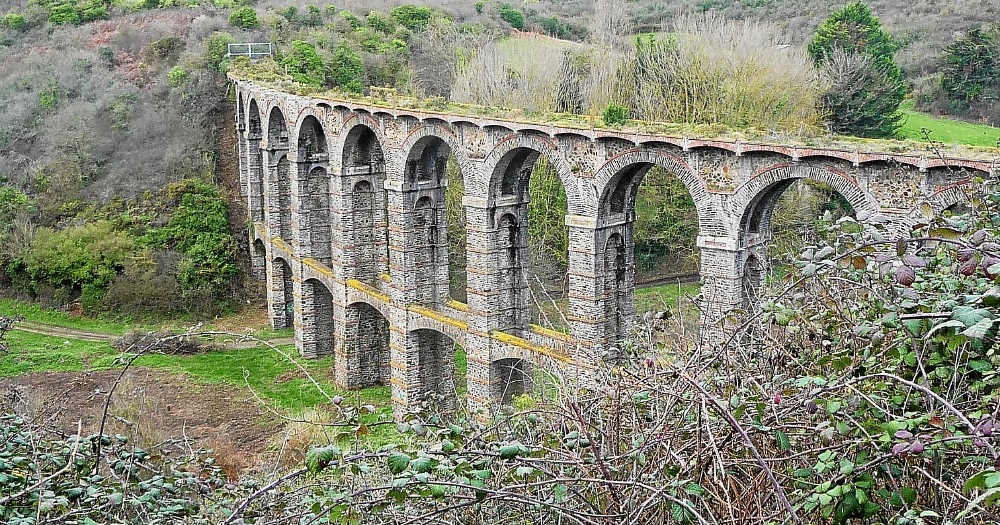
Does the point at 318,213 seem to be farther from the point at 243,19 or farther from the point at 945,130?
the point at 243,19

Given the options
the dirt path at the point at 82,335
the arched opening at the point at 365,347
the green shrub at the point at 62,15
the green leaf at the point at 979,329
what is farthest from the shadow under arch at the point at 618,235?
the green shrub at the point at 62,15

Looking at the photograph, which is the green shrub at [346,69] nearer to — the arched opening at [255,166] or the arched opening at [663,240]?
the arched opening at [255,166]

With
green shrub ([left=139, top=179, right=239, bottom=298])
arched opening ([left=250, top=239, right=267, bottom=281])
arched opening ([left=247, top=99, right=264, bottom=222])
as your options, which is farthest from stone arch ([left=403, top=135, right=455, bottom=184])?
green shrub ([left=139, top=179, right=239, bottom=298])

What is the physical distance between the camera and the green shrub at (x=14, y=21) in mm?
48125

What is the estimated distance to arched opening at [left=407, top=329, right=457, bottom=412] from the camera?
23641mm

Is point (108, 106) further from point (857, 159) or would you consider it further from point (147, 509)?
point (147, 509)

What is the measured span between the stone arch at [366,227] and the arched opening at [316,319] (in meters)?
3.14

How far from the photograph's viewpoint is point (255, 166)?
3375 centimetres

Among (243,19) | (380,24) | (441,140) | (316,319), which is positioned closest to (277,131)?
(316,319)

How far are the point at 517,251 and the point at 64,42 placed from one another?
111 ft

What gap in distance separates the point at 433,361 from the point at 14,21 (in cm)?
3478

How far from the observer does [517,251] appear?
20.9 m

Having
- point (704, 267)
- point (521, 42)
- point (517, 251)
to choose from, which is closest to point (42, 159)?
point (521, 42)

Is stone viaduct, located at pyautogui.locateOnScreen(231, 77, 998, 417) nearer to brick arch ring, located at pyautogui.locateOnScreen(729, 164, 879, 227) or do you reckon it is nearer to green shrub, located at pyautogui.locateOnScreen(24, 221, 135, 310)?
brick arch ring, located at pyautogui.locateOnScreen(729, 164, 879, 227)
